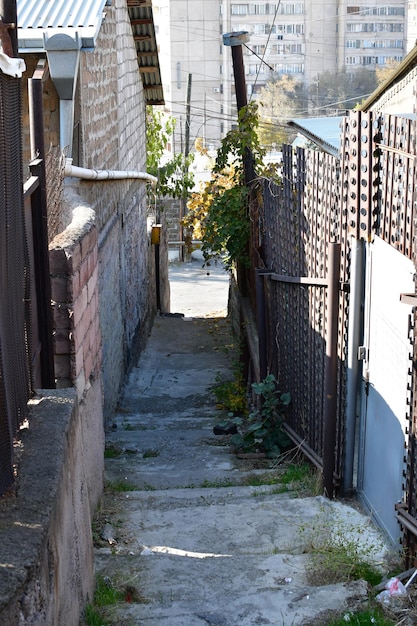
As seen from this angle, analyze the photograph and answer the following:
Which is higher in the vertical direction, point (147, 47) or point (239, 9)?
point (239, 9)

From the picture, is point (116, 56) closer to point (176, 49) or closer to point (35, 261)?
point (35, 261)

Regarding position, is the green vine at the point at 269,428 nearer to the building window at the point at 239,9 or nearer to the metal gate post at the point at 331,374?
Result: the metal gate post at the point at 331,374

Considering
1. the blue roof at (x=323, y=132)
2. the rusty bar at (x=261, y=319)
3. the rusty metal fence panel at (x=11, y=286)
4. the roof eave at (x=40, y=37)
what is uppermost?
the roof eave at (x=40, y=37)

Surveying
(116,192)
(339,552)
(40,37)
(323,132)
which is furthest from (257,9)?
(339,552)

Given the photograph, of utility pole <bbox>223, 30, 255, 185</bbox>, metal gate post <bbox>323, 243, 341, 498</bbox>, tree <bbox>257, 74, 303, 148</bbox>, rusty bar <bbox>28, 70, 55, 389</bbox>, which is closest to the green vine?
metal gate post <bbox>323, 243, 341, 498</bbox>

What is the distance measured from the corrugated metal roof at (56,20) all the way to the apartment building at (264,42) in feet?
143

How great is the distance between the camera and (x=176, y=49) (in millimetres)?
52531

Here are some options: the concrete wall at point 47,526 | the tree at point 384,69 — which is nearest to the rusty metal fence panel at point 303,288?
the concrete wall at point 47,526

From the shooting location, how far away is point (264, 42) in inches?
2277

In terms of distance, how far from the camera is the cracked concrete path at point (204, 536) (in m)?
3.67

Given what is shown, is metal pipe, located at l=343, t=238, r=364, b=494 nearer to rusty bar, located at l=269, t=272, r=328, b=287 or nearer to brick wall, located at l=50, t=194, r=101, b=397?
rusty bar, located at l=269, t=272, r=328, b=287

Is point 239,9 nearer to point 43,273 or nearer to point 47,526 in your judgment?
point 43,273

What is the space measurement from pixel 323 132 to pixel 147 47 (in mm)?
3329

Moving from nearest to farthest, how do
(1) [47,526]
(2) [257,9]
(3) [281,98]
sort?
(1) [47,526], (3) [281,98], (2) [257,9]
